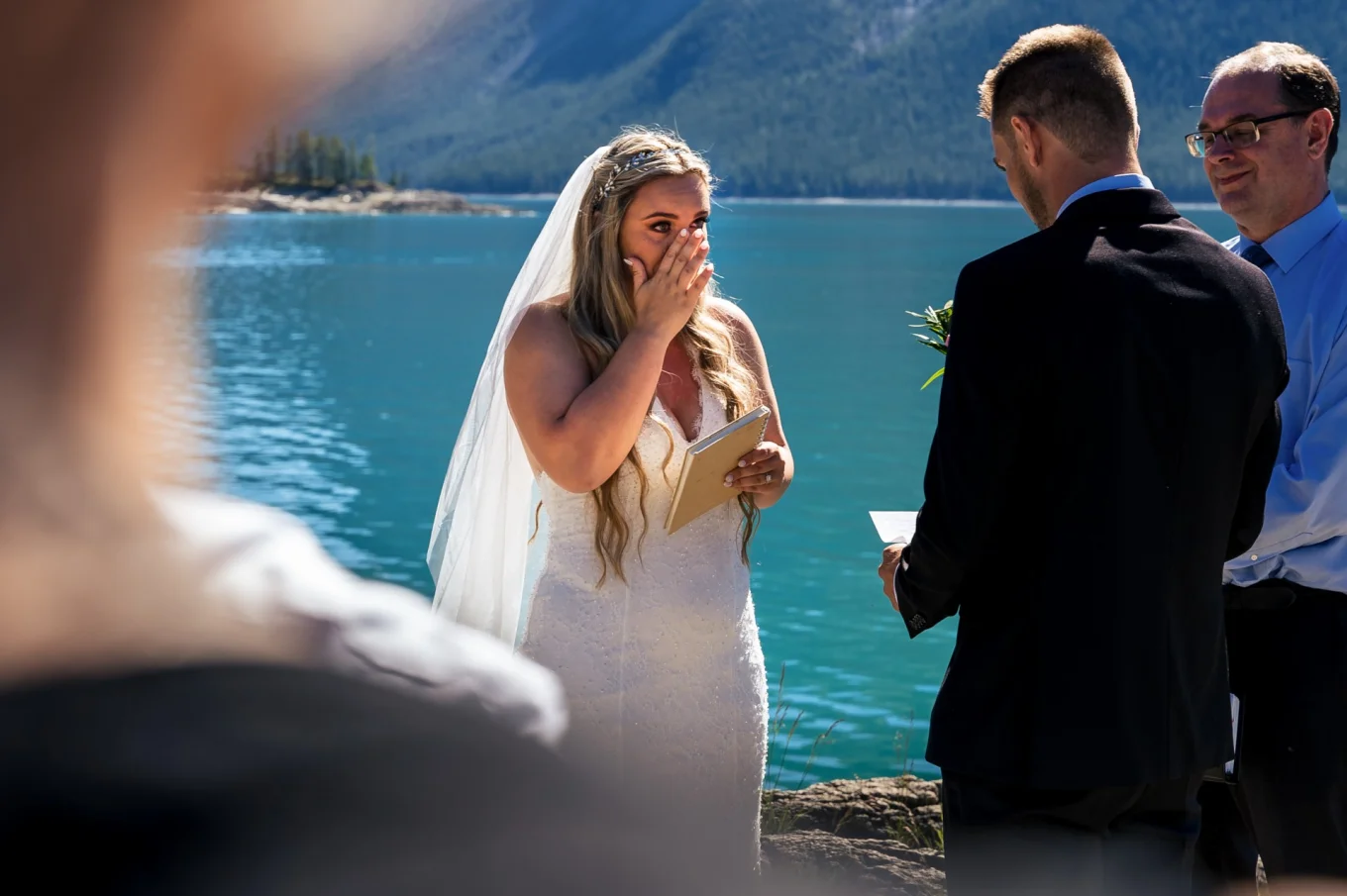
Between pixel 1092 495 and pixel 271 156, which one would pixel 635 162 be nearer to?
pixel 1092 495

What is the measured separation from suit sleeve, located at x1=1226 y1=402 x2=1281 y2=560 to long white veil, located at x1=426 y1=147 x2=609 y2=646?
76.7 inches

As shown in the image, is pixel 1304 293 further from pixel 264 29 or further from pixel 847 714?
pixel 847 714

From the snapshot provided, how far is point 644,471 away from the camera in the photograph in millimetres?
3637

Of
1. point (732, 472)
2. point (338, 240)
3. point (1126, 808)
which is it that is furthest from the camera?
point (338, 240)

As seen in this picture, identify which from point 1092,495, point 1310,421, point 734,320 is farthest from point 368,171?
point 1310,421

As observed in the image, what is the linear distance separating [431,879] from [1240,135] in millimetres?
3638

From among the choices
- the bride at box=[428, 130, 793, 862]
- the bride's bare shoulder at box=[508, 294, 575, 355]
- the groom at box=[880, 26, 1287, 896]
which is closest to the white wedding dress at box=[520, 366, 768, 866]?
the bride at box=[428, 130, 793, 862]

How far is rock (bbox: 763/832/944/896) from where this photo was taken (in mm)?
4828

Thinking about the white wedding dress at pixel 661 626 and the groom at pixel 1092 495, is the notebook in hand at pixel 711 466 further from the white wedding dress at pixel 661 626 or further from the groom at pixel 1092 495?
the groom at pixel 1092 495

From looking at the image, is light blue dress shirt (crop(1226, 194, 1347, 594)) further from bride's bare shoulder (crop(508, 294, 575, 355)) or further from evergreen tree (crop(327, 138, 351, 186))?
evergreen tree (crop(327, 138, 351, 186))

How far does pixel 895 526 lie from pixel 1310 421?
3.60 feet

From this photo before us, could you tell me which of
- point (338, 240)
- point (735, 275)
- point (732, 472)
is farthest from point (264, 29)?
point (338, 240)

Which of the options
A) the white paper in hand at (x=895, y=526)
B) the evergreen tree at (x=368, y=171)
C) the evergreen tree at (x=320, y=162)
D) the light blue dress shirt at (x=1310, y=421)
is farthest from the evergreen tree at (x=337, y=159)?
the light blue dress shirt at (x=1310, y=421)

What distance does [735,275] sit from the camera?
69500 millimetres
